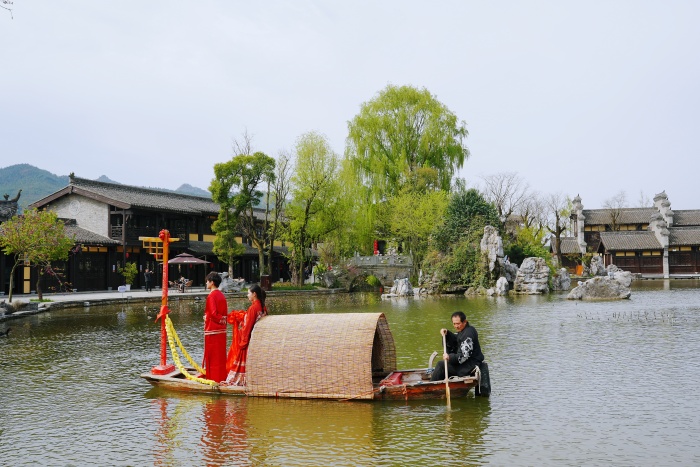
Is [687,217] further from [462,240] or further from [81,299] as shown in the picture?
[81,299]

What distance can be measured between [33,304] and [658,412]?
26644 mm

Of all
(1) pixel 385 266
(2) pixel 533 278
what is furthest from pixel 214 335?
(1) pixel 385 266

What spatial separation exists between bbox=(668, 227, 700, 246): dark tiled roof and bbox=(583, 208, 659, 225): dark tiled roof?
9105 mm

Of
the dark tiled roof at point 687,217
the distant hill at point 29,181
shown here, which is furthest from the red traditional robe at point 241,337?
the distant hill at point 29,181

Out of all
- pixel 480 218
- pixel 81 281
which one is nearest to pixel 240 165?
pixel 81 281

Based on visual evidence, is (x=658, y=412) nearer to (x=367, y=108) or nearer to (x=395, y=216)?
(x=395, y=216)

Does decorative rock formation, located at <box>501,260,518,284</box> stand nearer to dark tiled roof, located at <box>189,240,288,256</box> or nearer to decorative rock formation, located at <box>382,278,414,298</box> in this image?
decorative rock formation, located at <box>382,278,414,298</box>

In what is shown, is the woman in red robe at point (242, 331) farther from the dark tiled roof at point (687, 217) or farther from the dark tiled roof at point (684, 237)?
the dark tiled roof at point (687, 217)

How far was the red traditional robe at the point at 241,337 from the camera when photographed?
→ 11.1m

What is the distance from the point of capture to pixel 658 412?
30.6 feet

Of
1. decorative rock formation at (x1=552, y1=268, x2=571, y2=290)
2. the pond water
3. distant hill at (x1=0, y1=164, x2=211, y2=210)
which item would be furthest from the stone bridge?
distant hill at (x1=0, y1=164, x2=211, y2=210)

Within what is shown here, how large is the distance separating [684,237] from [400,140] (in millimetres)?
36755

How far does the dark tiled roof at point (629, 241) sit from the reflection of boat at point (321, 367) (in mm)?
62217

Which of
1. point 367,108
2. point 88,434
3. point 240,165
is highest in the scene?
point 367,108
